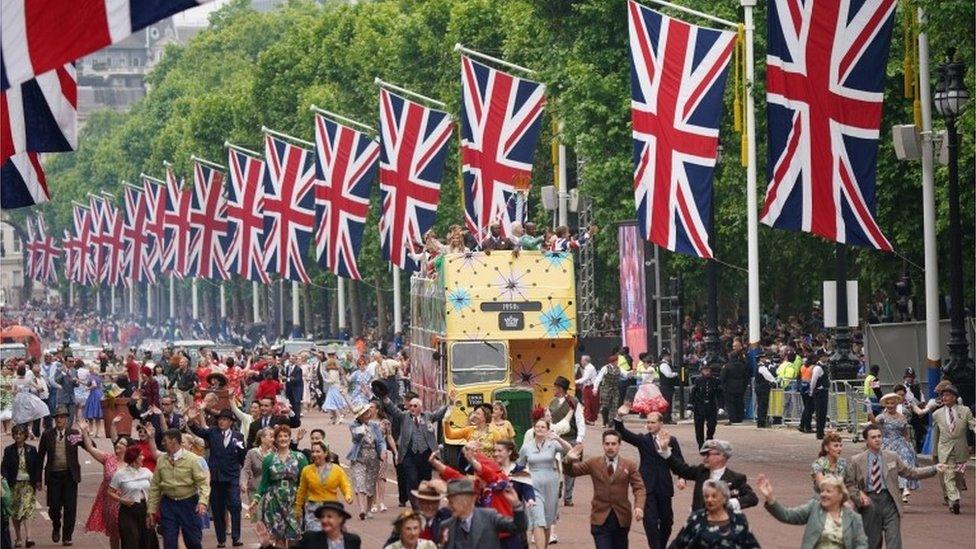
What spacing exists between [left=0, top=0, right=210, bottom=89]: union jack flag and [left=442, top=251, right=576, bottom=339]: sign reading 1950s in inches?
790

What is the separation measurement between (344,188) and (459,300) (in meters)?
23.3

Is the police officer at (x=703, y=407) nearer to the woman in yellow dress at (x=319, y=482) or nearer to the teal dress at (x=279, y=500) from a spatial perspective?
the teal dress at (x=279, y=500)

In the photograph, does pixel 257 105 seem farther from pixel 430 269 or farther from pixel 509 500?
pixel 509 500

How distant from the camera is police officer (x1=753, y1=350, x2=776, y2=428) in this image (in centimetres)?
4650

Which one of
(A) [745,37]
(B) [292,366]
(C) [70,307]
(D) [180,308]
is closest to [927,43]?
(A) [745,37]

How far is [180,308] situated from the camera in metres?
144

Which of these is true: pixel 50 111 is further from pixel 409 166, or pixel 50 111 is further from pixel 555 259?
pixel 409 166

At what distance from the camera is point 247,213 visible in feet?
242

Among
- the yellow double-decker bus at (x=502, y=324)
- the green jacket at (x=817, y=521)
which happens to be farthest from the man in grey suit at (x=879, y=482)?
the yellow double-decker bus at (x=502, y=324)

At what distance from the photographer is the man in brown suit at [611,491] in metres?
21.6

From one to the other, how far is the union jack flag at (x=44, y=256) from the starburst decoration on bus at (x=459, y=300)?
9364 centimetres

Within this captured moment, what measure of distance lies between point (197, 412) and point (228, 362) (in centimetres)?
1475

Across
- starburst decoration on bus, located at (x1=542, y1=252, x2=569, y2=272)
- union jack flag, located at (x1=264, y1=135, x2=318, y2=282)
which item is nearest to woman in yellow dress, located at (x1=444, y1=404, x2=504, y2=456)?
starburst decoration on bus, located at (x1=542, y1=252, x2=569, y2=272)

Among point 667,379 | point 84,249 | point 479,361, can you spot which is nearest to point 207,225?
point 84,249
